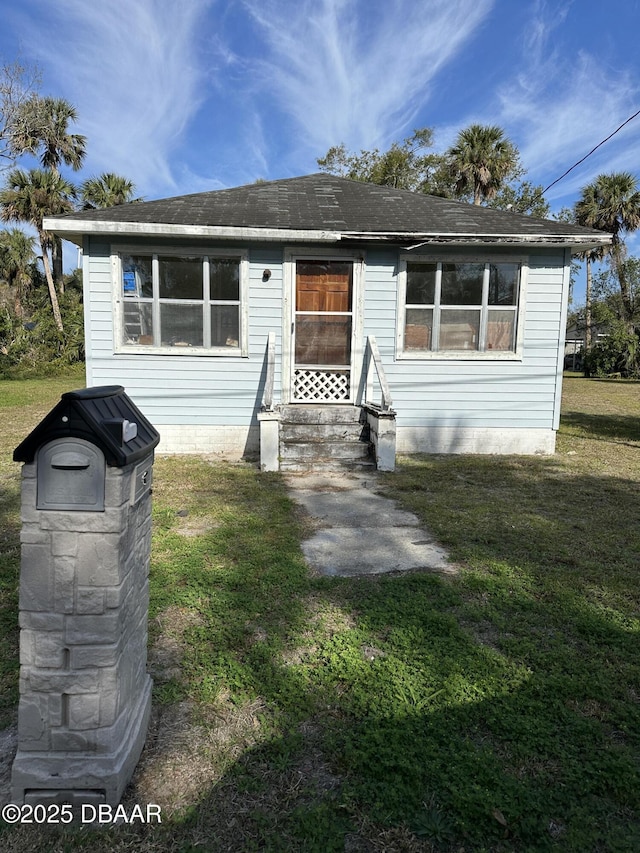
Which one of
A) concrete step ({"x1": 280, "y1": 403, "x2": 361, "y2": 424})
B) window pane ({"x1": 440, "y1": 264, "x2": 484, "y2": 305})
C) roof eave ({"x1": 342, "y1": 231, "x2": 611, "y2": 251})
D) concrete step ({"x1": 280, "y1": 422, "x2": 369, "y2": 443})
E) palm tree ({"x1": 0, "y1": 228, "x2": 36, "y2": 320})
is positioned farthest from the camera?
palm tree ({"x1": 0, "y1": 228, "x2": 36, "y2": 320})

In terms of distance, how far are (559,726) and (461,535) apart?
7.53 feet

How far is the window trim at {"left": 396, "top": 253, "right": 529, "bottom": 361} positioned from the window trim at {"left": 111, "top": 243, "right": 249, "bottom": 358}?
7.43 feet

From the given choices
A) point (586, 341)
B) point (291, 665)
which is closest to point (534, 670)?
point (291, 665)

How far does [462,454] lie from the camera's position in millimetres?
8039

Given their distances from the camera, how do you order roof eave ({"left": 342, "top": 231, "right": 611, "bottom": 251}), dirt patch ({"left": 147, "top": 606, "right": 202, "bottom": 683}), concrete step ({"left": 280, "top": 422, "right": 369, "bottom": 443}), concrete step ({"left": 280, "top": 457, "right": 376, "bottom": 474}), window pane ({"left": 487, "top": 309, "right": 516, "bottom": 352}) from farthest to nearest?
window pane ({"left": 487, "top": 309, "right": 516, "bottom": 352}), concrete step ({"left": 280, "top": 422, "right": 369, "bottom": 443}), roof eave ({"left": 342, "top": 231, "right": 611, "bottom": 251}), concrete step ({"left": 280, "top": 457, "right": 376, "bottom": 474}), dirt patch ({"left": 147, "top": 606, "right": 202, "bottom": 683})

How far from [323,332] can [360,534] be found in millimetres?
4179

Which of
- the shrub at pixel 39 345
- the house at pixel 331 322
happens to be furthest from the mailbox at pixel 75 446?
the shrub at pixel 39 345

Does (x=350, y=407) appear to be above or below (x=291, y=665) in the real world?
above

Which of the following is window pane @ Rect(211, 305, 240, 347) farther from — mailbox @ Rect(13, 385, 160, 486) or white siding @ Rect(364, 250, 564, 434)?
mailbox @ Rect(13, 385, 160, 486)

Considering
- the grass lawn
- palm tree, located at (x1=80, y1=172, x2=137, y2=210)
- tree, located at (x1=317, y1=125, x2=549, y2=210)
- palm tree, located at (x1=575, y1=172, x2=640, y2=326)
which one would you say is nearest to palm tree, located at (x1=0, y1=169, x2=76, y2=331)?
palm tree, located at (x1=80, y1=172, x2=137, y2=210)

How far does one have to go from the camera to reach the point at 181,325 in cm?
764

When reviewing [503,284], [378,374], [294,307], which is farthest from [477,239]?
[294,307]

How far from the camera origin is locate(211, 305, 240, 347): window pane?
300 inches

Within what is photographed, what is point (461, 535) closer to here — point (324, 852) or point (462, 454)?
point (324, 852)
